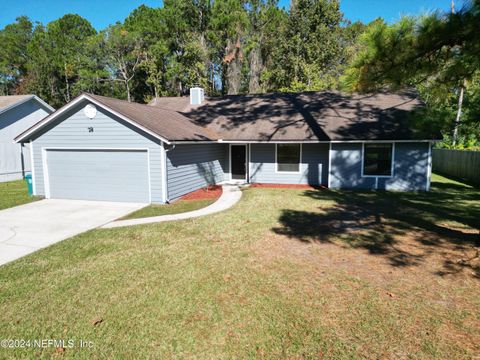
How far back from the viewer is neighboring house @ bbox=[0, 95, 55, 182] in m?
17.7

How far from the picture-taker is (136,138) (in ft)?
35.5

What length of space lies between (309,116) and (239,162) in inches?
169

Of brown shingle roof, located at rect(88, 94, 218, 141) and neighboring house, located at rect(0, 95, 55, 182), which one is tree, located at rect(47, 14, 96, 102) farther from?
brown shingle roof, located at rect(88, 94, 218, 141)

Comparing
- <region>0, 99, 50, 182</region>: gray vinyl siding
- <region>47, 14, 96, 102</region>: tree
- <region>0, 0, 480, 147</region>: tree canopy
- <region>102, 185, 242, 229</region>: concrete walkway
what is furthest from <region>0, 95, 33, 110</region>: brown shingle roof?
<region>47, 14, 96, 102</region>: tree

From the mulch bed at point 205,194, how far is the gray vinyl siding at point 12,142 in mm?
12680

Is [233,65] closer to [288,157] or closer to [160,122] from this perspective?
[288,157]

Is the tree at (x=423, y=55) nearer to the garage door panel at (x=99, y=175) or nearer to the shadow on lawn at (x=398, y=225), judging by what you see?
the shadow on lawn at (x=398, y=225)

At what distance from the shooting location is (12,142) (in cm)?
1811

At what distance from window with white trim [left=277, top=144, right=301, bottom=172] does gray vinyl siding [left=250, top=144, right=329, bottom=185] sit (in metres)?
0.20

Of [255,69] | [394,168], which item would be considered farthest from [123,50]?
[394,168]

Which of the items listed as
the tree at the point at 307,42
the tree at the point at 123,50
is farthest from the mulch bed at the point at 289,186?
the tree at the point at 123,50

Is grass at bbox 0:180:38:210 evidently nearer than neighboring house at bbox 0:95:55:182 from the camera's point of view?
Yes

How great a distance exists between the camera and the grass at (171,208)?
31.2 ft

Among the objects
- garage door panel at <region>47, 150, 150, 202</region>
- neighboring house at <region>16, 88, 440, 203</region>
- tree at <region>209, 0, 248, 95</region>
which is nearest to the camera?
neighboring house at <region>16, 88, 440, 203</region>
